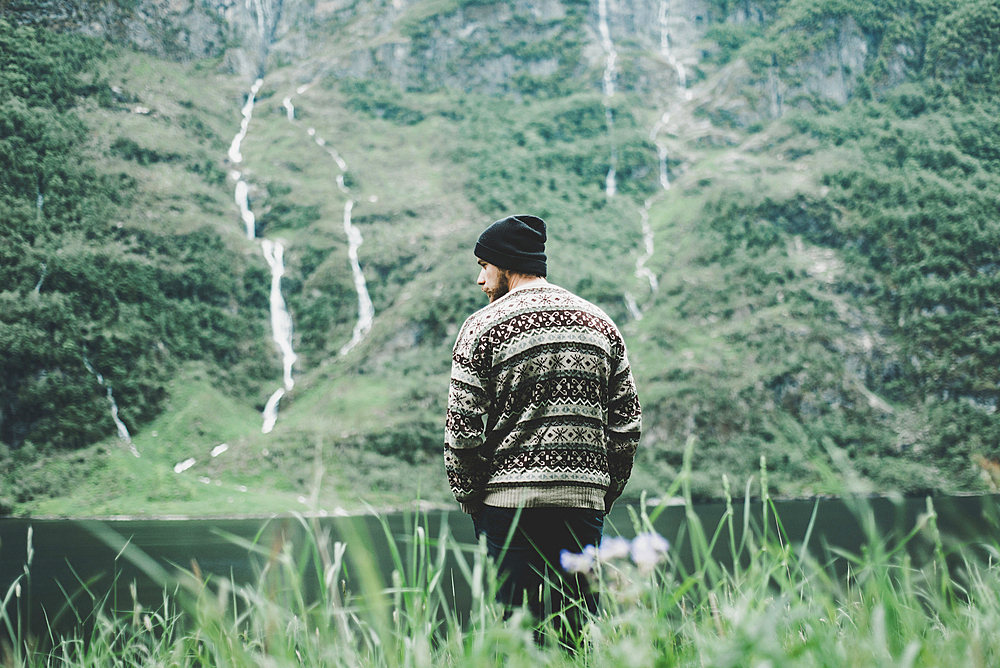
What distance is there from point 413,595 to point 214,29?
517 feet

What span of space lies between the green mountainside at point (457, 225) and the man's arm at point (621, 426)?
58.2m

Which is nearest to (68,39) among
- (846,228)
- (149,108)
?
(149,108)

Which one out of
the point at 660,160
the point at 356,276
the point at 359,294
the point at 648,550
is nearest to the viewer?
the point at 648,550

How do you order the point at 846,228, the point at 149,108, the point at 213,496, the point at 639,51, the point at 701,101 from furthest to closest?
the point at 639,51, the point at 701,101, the point at 149,108, the point at 846,228, the point at 213,496

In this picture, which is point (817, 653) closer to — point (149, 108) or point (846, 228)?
point (846, 228)

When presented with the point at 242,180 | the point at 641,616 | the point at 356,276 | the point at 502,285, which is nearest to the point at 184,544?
the point at 502,285

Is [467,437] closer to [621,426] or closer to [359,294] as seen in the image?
[621,426]

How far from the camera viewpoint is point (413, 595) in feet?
4.63

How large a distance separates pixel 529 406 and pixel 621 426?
0.42 metres

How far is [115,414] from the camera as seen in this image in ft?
271

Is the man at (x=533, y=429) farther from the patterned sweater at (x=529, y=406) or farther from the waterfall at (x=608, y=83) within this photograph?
the waterfall at (x=608, y=83)

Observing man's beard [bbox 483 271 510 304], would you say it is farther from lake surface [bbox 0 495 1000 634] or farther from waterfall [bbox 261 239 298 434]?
waterfall [bbox 261 239 298 434]

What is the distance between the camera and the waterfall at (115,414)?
7975 centimetres

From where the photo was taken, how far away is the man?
2512 mm
